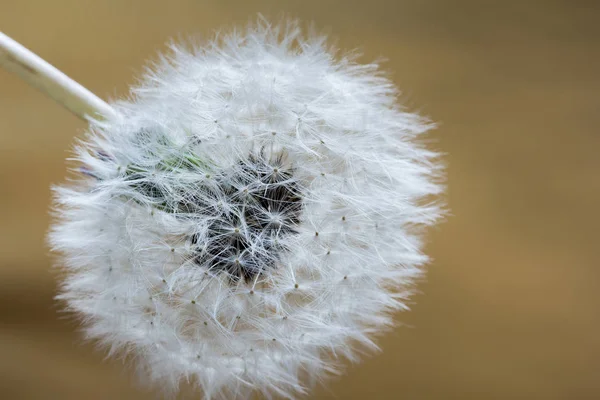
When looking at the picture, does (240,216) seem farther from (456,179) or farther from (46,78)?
(456,179)

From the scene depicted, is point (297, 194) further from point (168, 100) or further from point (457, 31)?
point (457, 31)

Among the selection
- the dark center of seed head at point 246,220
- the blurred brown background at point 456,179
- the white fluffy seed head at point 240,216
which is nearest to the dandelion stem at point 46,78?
the white fluffy seed head at point 240,216

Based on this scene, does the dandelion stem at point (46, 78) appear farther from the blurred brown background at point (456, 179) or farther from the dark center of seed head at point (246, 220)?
the blurred brown background at point (456, 179)

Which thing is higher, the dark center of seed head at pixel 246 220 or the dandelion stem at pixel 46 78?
the dandelion stem at pixel 46 78

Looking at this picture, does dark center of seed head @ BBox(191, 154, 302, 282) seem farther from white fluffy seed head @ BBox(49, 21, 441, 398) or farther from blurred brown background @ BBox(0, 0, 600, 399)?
blurred brown background @ BBox(0, 0, 600, 399)

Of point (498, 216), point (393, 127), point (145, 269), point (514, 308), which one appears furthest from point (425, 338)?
point (145, 269)

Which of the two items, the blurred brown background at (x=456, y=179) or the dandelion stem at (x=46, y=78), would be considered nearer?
the dandelion stem at (x=46, y=78)

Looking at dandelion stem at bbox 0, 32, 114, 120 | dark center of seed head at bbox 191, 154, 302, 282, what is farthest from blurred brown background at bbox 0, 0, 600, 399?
dark center of seed head at bbox 191, 154, 302, 282
